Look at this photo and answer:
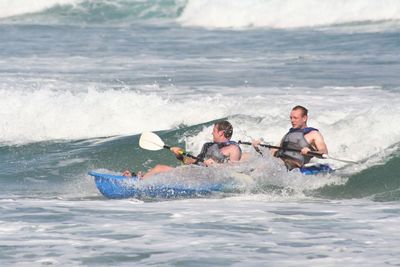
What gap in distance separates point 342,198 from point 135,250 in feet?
12.2

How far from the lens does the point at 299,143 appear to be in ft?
42.0

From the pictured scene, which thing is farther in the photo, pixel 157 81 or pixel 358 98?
pixel 157 81

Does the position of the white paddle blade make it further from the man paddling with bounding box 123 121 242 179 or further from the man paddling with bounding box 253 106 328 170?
the man paddling with bounding box 253 106 328 170

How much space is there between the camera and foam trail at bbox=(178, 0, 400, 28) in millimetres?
33594

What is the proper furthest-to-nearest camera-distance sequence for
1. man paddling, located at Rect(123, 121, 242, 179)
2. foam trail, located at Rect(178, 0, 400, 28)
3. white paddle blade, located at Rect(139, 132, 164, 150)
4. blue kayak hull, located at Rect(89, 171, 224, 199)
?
foam trail, located at Rect(178, 0, 400, 28)
white paddle blade, located at Rect(139, 132, 164, 150)
man paddling, located at Rect(123, 121, 242, 179)
blue kayak hull, located at Rect(89, 171, 224, 199)

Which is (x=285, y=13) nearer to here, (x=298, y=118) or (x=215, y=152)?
(x=298, y=118)

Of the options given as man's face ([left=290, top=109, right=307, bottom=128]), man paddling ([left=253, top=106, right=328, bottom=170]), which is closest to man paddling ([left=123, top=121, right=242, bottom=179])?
man paddling ([left=253, top=106, right=328, bottom=170])

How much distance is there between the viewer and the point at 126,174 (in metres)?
12.0

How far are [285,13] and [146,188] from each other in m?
24.4

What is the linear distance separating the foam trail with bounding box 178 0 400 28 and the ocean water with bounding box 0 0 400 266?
7cm

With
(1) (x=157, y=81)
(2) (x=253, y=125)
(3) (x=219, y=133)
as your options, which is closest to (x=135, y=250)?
(3) (x=219, y=133)

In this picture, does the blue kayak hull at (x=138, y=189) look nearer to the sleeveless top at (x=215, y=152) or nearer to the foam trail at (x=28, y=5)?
the sleeveless top at (x=215, y=152)

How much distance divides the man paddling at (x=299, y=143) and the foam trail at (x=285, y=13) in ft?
67.8

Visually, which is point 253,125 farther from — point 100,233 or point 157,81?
point 100,233
